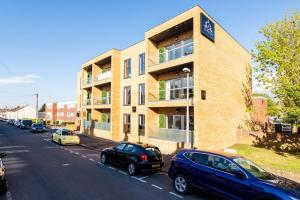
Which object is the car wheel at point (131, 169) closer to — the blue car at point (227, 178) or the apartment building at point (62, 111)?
the blue car at point (227, 178)

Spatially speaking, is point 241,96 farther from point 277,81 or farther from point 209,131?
point 209,131

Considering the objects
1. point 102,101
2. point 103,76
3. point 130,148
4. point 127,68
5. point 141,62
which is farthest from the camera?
point 102,101

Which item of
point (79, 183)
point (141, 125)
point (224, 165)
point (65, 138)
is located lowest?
point (79, 183)

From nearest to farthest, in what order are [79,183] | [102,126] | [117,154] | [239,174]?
[239,174]
[79,183]
[117,154]
[102,126]

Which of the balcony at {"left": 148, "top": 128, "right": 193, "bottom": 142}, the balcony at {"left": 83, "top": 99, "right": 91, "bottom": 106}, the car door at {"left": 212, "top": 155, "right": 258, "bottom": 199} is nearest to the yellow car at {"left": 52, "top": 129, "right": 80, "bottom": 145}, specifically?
the balcony at {"left": 148, "top": 128, "right": 193, "bottom": 142}

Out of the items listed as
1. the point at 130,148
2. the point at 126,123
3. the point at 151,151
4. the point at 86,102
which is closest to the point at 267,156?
the point at 151,151

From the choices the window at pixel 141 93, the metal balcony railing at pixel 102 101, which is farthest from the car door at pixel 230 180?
the metal balcony railing at pixel 102 101

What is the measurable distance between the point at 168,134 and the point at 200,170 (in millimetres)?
9524

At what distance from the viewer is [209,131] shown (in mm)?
16422

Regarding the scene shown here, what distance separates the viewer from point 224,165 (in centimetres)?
764

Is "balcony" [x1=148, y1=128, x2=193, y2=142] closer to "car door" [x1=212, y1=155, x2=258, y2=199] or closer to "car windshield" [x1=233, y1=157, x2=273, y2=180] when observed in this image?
"car windshield" [x1=233, y1=157, x2=273, y2=180]

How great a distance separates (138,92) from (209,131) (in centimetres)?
875

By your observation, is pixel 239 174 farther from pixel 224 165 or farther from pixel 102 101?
pixel 102 101

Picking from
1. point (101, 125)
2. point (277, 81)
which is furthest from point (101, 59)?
point (277, 81)
